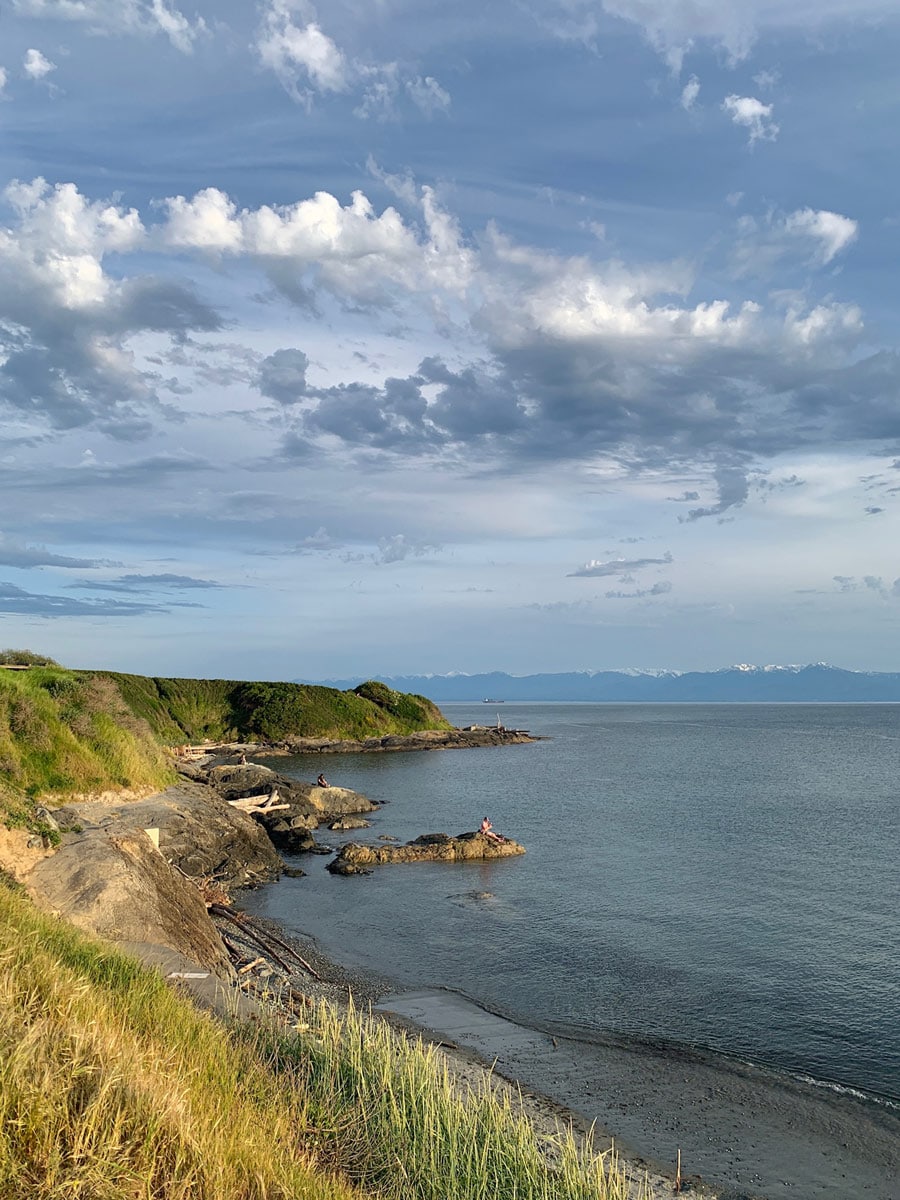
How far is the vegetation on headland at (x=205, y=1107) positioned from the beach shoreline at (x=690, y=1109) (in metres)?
1.98

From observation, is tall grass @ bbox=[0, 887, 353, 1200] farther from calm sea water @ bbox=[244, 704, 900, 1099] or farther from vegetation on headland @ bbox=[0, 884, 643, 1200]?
calm sea water @ bbox=[244, 704, 900, 1099]

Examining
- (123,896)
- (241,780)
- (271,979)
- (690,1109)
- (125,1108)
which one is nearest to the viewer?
(125,1108)

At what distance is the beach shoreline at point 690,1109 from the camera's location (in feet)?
46.4

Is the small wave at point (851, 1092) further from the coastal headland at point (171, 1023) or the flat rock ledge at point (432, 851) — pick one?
the flat rock ledge at point (432, 851)

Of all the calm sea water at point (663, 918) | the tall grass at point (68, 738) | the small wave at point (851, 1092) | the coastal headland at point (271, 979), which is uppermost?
the tall grass at point (68, 738)

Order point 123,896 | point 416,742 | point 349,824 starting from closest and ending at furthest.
Result: 1. point 123,896
2. point 349,824
3. point 416,742

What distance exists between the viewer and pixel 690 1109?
16.7 m

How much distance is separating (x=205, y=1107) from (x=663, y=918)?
85.2 feet

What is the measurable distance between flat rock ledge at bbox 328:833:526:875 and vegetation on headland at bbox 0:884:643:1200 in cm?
2757

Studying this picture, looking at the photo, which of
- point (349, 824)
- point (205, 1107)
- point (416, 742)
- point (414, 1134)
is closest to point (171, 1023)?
point (205, 1107)

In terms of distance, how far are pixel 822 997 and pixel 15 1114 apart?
2177 centimetres

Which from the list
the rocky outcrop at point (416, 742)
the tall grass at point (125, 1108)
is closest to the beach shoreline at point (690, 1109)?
the tall grass at point (125, 1108)

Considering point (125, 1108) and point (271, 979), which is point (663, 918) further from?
point (125, 1108)

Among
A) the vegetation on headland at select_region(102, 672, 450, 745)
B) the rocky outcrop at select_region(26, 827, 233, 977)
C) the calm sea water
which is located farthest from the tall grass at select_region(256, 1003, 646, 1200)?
the vegetation on headland at select_region(102, 672, 450, 745)
